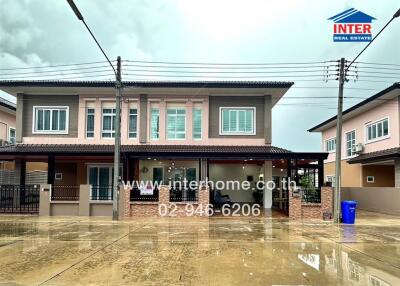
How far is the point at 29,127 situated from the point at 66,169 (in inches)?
130

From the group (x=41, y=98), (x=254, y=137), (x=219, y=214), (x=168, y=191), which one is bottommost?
(x=219, y=214)

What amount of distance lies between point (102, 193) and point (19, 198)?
4.14 metres

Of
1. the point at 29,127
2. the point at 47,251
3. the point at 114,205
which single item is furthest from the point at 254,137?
the point at 47,251

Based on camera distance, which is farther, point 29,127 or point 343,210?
point 29,127

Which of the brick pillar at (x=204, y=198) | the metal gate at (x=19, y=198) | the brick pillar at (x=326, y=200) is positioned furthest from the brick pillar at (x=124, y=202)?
the brick pillar at (x=326, y=200)

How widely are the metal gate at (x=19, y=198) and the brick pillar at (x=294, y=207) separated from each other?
12436 mm

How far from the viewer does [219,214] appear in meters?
19.1

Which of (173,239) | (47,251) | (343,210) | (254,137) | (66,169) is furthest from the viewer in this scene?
(66,169)

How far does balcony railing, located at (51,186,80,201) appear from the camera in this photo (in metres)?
19.2

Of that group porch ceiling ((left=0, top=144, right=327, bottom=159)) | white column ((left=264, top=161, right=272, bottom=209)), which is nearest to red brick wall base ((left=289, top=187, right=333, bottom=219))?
porch ceiling ((left=0, top=144, right=327, bottom=159))

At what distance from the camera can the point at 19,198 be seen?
1983cm

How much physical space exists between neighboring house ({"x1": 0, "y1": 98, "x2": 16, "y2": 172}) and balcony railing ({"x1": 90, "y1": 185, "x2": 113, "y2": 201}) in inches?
351

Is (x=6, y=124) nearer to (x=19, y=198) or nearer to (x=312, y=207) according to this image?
(x=19, y=198)

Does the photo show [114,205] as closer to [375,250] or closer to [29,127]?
[29,127]
